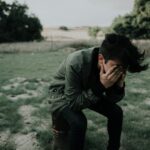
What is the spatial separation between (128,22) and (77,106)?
4325 centimetres

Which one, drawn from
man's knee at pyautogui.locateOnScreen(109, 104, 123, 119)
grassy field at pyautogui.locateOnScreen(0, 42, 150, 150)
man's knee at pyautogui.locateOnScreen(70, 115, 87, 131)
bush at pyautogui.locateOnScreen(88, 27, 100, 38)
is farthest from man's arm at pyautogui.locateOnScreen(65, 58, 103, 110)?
bush at pyautogui.locateOnScreen(88, 27, 100, 38)

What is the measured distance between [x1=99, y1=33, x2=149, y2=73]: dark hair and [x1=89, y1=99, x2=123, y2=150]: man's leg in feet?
2.40

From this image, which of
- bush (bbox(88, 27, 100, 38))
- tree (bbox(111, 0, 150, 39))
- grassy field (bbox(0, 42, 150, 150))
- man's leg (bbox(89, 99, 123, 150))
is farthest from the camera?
bush (bbox(88, 27, 100, 38))

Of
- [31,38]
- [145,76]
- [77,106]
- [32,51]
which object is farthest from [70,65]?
[31,38]

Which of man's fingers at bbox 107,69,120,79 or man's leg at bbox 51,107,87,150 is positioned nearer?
man's fingers at bbox 107,69,120,79

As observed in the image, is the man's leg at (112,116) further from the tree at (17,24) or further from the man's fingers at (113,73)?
the tree at (17,24)

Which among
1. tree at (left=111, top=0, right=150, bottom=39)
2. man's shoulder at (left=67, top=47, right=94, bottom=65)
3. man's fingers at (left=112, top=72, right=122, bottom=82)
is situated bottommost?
tree at (left=111, top=0, right=150, bottom=39)

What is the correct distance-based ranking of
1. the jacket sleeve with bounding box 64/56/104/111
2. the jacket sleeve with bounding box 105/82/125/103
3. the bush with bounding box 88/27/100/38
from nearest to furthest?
the jacket sleeve with bounding box 64/56/104/111, the jacket sleeve with bounding box 105/82/125/103, the bush with bounding box 88/27/100/38

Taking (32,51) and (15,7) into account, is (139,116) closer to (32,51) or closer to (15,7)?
(32,51)

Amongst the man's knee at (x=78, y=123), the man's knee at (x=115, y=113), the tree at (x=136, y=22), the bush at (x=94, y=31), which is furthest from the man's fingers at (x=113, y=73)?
the bush at (x=94, y=31)

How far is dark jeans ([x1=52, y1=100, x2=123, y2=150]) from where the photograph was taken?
15.6ft

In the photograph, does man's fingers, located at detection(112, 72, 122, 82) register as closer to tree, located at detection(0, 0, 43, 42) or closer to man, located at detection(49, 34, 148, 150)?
man, located at detection(49, 34, 148, 150)

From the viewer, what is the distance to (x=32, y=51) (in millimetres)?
30594

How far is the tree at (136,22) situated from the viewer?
46.2 m
